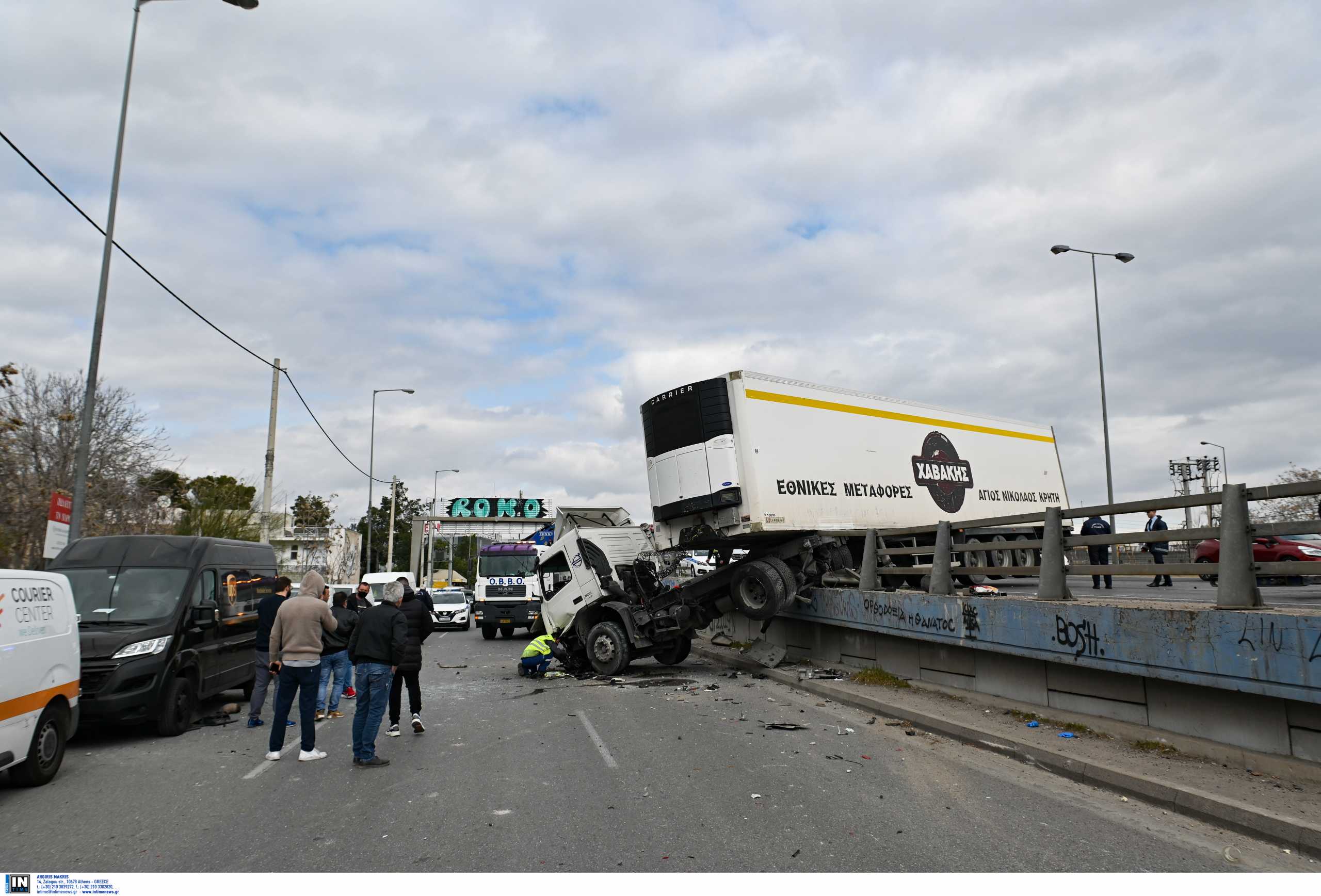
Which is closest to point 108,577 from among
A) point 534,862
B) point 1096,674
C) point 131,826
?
point 131,826

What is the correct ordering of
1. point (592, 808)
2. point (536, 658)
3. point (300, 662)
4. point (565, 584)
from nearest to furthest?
point (592, 808)
point (300, 662)
point (536, 658)
point (565, 584)

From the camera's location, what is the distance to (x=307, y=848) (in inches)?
201

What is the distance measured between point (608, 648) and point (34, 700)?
8.71 meters

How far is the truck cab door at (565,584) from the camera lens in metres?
15.0

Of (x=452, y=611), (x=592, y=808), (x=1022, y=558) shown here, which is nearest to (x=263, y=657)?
(x=592, y=808)

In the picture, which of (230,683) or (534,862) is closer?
(534,862)

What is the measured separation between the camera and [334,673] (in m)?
10.2

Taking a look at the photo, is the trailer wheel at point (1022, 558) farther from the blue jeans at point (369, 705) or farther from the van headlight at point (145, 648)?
the van headlight at point (145, 648)

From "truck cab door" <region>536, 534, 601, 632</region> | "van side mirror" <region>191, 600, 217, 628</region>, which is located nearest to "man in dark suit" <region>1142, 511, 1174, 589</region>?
"truck cab door" <region>536, 534, 601, 632</region>

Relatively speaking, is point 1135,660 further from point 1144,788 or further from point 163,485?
point 163,485

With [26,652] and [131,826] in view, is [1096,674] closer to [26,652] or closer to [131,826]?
[131,826]

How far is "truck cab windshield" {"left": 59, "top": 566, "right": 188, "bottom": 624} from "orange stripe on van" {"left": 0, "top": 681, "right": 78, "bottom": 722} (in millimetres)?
2053

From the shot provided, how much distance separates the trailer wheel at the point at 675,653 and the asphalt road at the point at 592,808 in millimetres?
5655

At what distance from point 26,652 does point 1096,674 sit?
30.4ft
